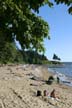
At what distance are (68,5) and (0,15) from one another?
6.46 feet

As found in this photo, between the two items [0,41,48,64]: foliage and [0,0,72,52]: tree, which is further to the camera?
[0,41,48,64]: foliage

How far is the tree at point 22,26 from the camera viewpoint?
287 inches

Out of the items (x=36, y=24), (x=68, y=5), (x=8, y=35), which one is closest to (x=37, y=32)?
(x=36, y=24)

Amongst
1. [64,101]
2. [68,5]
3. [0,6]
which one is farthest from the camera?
[64,101]

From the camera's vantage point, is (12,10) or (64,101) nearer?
(12,10)

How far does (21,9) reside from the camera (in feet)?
26.2

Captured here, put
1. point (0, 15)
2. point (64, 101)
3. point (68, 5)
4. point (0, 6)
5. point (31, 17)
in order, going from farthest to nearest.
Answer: point (64, 101) → point (31, 17) → point (0, 15) → point (0, 6) → point (68, 5)

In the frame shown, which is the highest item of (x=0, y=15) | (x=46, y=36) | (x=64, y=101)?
(x=0, y=15)

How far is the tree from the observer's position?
23.9 feet

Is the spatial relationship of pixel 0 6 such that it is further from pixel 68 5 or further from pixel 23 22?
pixel 68 5

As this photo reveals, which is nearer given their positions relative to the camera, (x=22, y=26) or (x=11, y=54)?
(x=22, y=26)

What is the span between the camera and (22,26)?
24.0 feet

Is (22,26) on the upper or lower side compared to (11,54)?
lower

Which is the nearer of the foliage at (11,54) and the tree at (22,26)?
the tree at (22,26)
